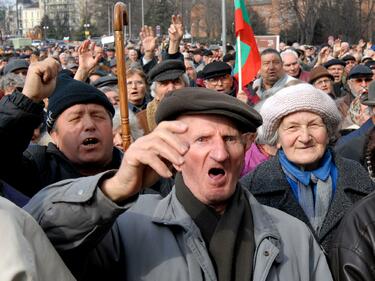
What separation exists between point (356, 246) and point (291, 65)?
20.8 feet

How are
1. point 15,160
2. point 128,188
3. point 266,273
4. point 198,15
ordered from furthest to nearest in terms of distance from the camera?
point 198,15, point 15,160, point 266,273, point 128,188

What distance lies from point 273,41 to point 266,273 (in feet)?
47.1

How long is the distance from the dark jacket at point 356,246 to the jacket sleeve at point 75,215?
3.28 feet

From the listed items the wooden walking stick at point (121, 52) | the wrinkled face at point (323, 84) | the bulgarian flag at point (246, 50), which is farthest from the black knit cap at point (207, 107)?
the wrinkled face at point (323, 84)

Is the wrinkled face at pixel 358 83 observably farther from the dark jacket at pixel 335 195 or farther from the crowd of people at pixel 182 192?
the dark jacket at pixel 335 195

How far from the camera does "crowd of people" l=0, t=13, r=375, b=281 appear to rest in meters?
1.83

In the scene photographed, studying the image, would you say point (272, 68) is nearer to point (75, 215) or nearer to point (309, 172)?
point (309, 172)

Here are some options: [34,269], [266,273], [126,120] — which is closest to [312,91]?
[126,120]

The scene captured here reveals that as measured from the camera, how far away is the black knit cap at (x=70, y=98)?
3.42 m

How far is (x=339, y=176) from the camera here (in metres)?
3.24

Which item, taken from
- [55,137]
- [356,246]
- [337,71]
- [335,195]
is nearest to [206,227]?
[356,246]

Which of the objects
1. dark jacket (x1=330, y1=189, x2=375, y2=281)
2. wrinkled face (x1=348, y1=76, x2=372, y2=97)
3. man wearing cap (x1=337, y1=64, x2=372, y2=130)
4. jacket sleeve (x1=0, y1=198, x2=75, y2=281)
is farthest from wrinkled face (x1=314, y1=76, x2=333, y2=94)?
jacket sleeve (x1=0, y1=198, x2=75, y2=281)

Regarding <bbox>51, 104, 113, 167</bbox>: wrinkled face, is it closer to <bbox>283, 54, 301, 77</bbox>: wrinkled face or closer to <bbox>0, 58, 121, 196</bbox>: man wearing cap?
<bbox>0, 58, 121, 196</bbox>: man wearing cap

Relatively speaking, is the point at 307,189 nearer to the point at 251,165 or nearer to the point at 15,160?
the point at 251,165
